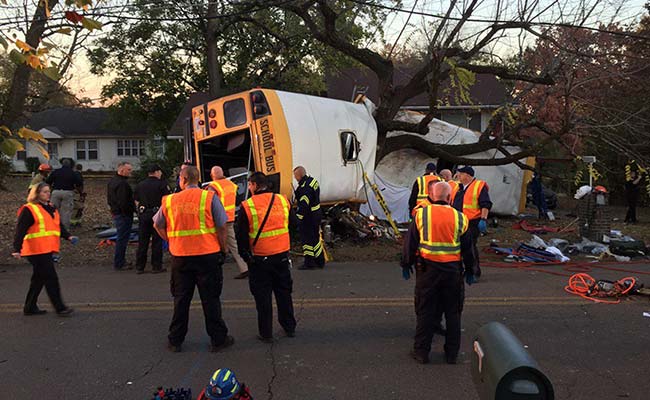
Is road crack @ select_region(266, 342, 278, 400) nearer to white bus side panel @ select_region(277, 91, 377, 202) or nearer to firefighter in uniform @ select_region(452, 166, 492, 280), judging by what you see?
firefighter in uniform @ select_region(452, 166, 492, 280)

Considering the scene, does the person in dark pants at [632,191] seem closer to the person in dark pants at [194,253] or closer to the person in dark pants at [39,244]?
the person in dark pants at [194,253]

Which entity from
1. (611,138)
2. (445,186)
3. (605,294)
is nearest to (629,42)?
(611,138)

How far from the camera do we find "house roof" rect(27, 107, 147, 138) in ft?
126

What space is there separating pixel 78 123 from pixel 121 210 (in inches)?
1383

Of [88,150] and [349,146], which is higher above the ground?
[88,150]

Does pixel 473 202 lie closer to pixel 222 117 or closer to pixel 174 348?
A: pixel 174 348

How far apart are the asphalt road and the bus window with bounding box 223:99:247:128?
3.65 metres

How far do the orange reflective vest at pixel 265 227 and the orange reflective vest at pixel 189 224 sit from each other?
42 centimetres

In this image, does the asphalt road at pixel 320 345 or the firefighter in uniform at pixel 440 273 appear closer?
the asphalt road at pixel 320 345

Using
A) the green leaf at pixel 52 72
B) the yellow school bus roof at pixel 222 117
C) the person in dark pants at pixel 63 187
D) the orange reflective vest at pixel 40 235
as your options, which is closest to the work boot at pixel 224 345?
the orange reflective vest at pixel 40 235

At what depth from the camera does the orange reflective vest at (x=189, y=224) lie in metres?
5.05

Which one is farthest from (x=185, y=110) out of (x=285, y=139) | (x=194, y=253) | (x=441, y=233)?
(x=441, y=233)

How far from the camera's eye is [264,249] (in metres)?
5.35

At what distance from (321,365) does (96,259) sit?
679 cm
